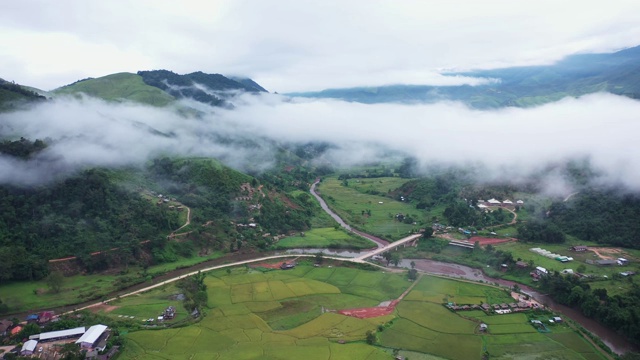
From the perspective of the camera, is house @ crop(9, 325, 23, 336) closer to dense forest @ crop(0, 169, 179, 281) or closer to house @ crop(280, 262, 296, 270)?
dense forest @ crop(0, 169, 179, 281)

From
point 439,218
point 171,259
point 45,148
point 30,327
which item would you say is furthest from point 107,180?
point 439,218

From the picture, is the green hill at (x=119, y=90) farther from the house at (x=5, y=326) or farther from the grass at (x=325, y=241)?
the house at (x=5, y=326)

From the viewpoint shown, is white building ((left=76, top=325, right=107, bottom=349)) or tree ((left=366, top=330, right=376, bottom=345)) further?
tree ((left=366, top=330, right=376, bottom=345))

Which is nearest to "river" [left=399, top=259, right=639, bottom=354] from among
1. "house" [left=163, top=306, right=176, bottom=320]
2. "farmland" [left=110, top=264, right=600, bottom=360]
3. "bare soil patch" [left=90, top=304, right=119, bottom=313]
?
"farmland" [left=110, top=264, right=600, bottom=360]

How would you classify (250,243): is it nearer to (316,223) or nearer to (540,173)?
(316,223)

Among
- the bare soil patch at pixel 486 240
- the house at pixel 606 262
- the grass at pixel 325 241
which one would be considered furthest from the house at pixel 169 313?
Answer: the house at pixel 606 262

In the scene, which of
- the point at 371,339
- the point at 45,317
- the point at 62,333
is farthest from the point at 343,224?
the point at 62,333
